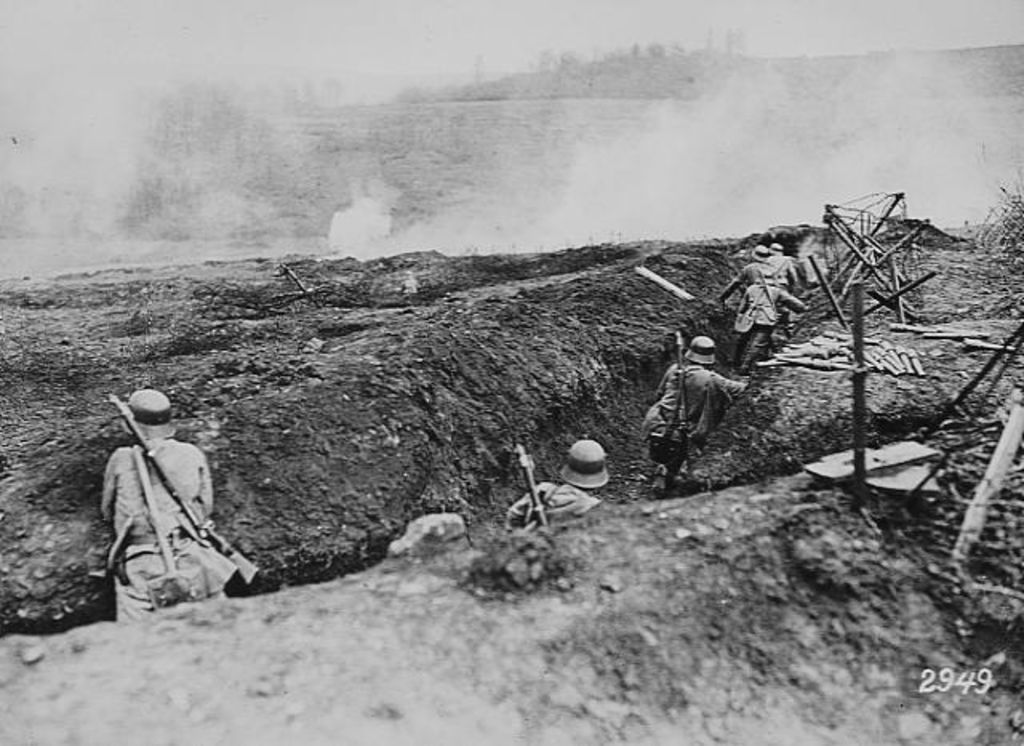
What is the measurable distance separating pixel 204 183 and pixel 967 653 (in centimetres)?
2532

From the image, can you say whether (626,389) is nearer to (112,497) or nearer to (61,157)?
(112,497)

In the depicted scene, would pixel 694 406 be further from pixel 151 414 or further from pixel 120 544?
pixel 120 544

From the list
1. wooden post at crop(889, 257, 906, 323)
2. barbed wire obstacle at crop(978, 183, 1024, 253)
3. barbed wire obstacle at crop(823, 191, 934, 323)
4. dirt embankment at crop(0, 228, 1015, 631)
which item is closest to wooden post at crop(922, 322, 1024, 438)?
dirt embankment at crop(0, 228, 1015, 631)

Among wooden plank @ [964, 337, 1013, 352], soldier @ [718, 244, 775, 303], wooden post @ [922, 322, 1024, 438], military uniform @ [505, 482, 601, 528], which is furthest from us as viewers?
soldier @ [718, 244, 775, 303]

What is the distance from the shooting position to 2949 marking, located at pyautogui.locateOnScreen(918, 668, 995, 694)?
388 cm

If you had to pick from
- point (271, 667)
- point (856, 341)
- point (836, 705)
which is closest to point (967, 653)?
point (836, 705)

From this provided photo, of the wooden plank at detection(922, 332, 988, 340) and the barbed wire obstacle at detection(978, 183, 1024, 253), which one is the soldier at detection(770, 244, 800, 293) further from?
the barbed wire obstacle at detection(978, 183, 1024, 253)

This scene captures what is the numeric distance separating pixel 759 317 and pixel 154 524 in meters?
6.33

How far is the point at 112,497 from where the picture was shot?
203 inches

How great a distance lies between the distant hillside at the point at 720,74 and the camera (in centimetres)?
2905

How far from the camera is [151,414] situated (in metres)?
5.41

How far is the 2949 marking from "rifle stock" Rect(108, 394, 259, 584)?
370 centimetres

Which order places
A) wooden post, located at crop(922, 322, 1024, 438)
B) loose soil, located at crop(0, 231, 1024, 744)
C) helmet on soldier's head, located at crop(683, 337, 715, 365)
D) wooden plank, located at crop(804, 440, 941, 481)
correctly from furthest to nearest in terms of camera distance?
helmet on soldier's head, located at crop(683, 337, 715, 365) → wooden plank, located at crop(804, 440, 941, 481) → wooden post, located at crop(922, 322, 1024, 438) → loose soil, located at crop(0, 231, 1024, 744)

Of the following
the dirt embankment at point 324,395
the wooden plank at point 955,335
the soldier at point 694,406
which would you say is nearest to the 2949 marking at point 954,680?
the soldier at point 694,406
